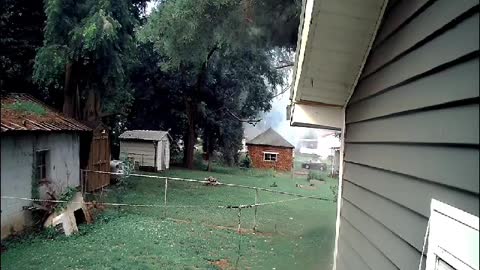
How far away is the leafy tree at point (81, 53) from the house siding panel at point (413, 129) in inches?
41.6

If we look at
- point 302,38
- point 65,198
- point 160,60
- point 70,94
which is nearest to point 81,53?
point 70,94

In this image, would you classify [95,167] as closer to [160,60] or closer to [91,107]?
[91,107]

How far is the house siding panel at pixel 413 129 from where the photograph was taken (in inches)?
35.9

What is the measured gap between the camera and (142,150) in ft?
9.16

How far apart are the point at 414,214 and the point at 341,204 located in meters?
1.31

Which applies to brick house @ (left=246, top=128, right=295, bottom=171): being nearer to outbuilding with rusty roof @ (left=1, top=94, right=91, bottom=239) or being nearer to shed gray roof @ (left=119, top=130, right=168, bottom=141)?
shed gray roof @ (left=119, top=130, right=168, bottom=141)

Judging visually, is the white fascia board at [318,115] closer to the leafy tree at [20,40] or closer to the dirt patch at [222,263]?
the dirt patch at [222,263]

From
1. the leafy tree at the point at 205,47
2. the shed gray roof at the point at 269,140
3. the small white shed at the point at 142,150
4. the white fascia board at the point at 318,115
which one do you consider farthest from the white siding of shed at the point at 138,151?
the shed gray roof at the point at 269,140

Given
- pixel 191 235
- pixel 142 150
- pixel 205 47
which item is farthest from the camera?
pixel 205 47

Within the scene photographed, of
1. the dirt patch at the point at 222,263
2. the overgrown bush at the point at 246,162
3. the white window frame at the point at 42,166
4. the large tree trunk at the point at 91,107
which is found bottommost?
the dirt patch at the point at 222,263

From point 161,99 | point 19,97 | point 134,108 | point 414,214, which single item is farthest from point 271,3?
point 19,97

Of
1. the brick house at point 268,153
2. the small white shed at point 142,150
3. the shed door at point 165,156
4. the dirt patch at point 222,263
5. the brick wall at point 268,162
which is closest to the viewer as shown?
the dirt patch at point 222,263

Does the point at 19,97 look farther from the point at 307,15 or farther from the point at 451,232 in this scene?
the point at 307,15

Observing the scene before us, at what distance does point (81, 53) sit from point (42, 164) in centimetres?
70
